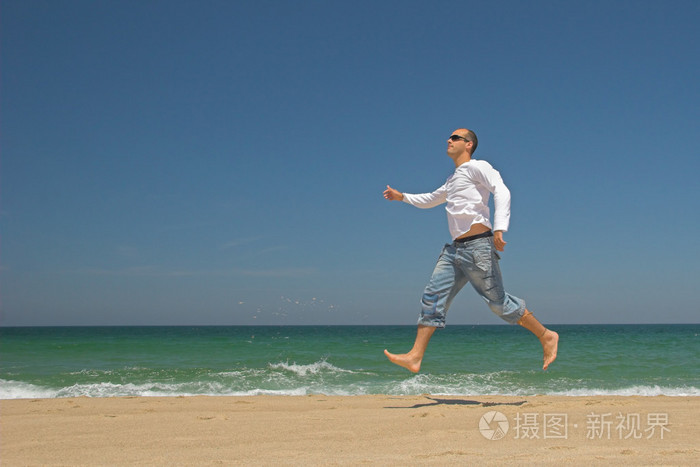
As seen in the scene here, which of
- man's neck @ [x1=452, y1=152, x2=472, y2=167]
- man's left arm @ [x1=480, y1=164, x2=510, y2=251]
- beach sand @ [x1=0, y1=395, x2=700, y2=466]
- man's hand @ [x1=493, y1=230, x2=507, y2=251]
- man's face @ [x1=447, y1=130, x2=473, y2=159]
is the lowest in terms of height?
beach sand @ [x1=0, y1=395, x2=700, y2=466]

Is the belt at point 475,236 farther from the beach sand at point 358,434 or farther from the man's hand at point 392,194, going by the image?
the beach sand at point 358,434

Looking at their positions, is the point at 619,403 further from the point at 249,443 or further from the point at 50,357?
the point at 50,357

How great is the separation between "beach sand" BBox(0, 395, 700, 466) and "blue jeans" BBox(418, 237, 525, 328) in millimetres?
776

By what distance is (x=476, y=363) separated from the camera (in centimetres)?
1458

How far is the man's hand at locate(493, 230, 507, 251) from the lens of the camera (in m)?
3.79

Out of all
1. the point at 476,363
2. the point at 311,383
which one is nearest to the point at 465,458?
the point at 311,383

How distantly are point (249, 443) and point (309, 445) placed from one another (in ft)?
1.25

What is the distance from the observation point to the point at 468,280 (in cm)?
420

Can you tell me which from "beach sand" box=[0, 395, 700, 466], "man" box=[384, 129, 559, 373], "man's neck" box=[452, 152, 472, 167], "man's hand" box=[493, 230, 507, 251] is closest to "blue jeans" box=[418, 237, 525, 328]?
"man" box=[384, 129, 559, 373]

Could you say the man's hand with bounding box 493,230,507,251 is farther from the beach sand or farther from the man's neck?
the beach sand
